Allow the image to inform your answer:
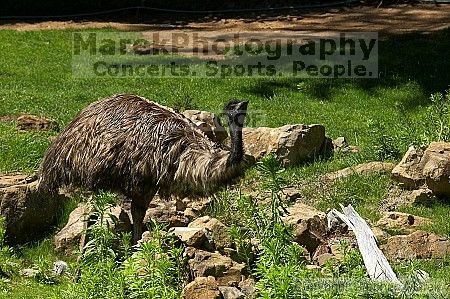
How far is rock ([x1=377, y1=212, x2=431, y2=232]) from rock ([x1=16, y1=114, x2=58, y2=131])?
16.5 ft

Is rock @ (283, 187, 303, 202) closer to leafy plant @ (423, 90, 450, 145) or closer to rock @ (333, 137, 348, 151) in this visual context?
leafy plant @ (423, 90, 450, 145)

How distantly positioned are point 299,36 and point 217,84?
3.49 m

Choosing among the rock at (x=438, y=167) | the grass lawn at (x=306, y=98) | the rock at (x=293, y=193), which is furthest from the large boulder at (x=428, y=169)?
the rock at (x=293, y=193)

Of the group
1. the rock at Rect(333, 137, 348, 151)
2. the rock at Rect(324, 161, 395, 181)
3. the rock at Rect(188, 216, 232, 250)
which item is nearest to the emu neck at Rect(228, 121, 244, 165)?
the rock at Rect(188, 216, 232, 250)

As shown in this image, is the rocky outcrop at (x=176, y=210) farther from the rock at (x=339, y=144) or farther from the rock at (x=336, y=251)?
the rock at (x=339, y=144)

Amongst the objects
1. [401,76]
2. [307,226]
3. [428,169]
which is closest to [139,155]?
[307,226]

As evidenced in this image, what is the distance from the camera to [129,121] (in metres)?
7.38

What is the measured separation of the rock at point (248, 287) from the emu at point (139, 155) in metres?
1.17

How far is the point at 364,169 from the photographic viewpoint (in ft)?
30.6

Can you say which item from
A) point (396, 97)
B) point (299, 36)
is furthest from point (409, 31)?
point (396, 97)

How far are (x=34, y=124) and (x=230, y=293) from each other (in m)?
6.37

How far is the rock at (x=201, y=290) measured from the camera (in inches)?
216

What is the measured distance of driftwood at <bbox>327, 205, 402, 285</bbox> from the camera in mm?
5707

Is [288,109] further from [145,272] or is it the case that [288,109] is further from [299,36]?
[145,272]
